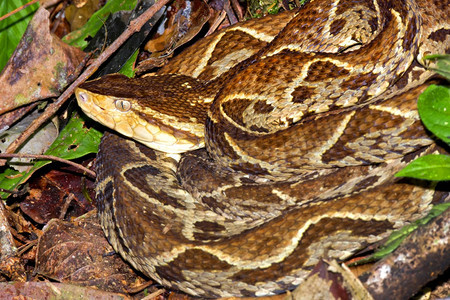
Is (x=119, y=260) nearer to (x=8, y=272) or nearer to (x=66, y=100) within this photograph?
(x=8, y=272)

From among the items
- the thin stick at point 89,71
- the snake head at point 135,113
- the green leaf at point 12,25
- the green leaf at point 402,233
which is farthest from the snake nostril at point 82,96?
the green leaf at point 402,233

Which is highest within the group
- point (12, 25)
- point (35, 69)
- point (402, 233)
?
point (12, 25)

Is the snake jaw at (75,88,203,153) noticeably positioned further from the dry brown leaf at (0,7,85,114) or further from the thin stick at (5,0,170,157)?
the dry brown leaf at (0,7,85,114)

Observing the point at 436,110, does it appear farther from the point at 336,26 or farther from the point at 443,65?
the point at 336,26

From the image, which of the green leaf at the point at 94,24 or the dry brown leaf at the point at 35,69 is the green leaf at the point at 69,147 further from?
the green leaf at the point at 94,24

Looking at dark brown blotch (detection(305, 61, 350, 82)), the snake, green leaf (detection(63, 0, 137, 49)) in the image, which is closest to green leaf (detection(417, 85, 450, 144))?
the snake

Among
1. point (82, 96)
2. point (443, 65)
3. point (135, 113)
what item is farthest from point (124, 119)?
point (443, 65)
